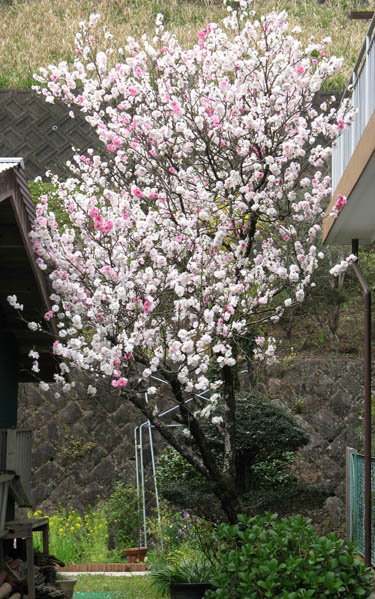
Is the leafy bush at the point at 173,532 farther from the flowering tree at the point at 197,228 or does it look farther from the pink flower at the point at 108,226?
the pink flower at the point at 108,226

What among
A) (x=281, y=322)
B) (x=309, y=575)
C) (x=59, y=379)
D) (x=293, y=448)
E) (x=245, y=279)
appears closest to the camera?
(x=309, y=575)

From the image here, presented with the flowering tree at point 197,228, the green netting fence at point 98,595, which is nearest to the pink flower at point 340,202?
the flowering tree at point 197,228

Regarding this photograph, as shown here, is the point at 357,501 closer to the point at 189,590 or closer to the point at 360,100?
the point at 189,590

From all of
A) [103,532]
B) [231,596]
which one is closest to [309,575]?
[231,596]

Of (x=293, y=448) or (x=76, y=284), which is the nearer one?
(x=76, y=284)

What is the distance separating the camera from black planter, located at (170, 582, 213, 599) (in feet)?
A: 25.3

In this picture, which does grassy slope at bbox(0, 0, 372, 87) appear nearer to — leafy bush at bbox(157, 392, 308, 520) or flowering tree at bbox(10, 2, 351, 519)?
flowering tree at bbox(10, 2, 351, 519)

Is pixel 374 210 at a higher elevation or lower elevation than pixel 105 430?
higher

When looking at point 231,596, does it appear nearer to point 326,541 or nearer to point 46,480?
point 326,541

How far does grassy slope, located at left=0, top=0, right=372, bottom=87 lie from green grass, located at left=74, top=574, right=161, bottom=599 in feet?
46.1

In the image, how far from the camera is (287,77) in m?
8.80

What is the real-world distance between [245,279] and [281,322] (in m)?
6.79

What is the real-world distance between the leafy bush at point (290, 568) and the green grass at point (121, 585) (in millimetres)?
2373

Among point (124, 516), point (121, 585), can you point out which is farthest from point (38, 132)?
point (121, 585)
